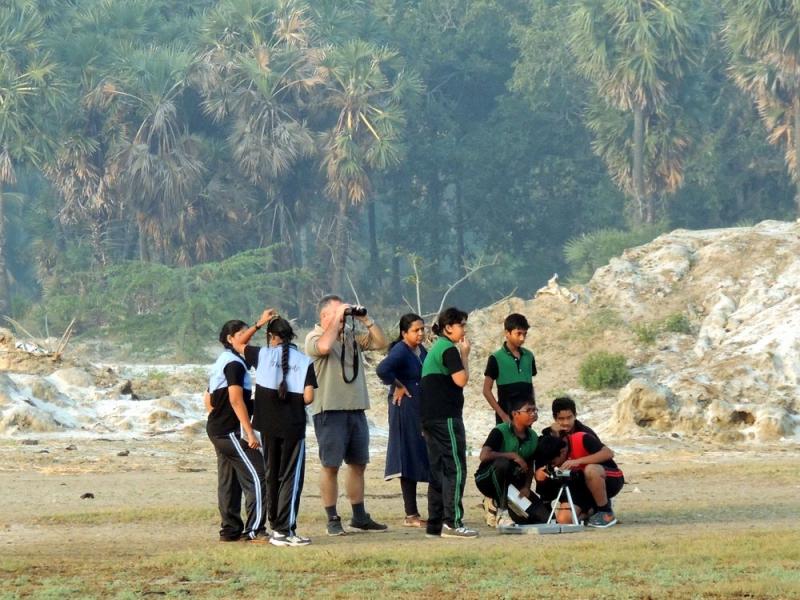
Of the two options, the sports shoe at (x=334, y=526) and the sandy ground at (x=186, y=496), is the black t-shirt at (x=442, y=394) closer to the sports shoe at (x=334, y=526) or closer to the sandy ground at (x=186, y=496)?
the sandy ground at (x=186, y=496)

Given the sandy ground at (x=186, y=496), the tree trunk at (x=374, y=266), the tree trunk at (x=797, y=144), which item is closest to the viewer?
the sandy ground at (x=186, y=496)

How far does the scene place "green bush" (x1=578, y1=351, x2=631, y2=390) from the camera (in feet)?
82.5

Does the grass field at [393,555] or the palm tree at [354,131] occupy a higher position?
the palm tree at [354,131]

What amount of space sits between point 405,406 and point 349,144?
32.1 m

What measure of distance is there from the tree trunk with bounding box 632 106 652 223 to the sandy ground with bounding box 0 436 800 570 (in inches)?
951

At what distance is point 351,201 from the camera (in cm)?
4378

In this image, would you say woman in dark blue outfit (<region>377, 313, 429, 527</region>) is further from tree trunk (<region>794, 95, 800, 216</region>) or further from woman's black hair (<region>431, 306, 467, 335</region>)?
tree trunk (<region>794, 95, 800, 216</region>)

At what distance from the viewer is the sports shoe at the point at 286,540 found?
10289 millimetres

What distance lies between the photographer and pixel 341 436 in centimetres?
1080

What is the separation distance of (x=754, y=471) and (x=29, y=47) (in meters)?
29.7

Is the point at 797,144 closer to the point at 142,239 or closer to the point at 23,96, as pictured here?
the point at 142,239

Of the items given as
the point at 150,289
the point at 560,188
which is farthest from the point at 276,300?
the point at 560,188

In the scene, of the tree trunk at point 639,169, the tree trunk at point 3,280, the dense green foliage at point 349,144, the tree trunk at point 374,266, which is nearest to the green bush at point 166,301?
the dense green foliage at point 349,144

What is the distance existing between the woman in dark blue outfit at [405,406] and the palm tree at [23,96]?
30912 millimetres
